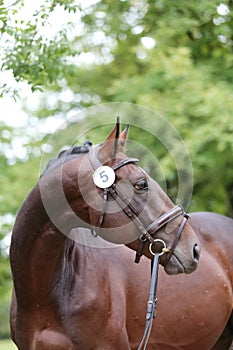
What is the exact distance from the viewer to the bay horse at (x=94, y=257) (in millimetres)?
4395

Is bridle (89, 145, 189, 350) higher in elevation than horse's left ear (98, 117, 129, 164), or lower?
lower

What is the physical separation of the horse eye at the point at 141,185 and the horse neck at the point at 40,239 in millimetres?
425

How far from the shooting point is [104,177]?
4.35 m

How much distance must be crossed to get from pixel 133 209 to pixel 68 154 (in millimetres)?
644

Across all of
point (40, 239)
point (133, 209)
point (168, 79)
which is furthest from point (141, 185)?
point (168, 79)

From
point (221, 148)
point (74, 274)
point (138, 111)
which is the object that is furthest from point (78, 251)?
point (221, 148)

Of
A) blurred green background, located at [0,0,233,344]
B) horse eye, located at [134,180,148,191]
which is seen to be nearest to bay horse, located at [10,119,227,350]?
horse eye, located at [134,180,148,191]

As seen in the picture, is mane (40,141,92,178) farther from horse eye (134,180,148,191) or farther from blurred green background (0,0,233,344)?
blurred green background (0,0,233,344)

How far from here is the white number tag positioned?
4.34 meters

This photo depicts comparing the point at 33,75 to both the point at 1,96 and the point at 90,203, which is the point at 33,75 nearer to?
the point at 1,96

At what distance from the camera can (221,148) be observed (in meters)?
11.5

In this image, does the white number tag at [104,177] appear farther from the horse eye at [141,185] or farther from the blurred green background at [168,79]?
the blurred green background at [168,79]

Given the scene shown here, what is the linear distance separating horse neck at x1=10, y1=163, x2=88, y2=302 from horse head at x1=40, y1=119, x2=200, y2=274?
195mm

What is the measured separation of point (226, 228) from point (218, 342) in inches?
43.1
